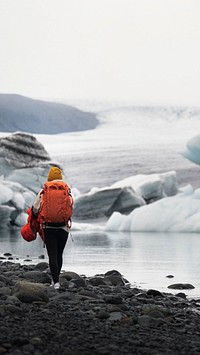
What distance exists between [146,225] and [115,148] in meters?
36.9

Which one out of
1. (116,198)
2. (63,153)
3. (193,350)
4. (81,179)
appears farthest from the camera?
(63,153)

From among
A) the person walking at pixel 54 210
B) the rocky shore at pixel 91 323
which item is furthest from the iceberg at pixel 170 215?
the person walking at pixel 54 210

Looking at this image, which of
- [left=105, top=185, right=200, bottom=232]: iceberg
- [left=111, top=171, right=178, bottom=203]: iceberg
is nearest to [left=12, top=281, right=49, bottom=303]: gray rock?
[left=105, top=185, right=200, bottom=232]: iceberg

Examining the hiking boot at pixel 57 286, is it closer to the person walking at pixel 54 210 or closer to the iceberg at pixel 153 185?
the person walking at pixel 54 210

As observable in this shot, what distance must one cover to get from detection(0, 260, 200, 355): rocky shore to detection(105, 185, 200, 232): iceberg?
55.1 ft

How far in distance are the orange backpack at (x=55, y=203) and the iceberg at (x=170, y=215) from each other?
17.4m

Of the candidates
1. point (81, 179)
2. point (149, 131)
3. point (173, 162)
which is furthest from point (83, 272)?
point (149, 131)

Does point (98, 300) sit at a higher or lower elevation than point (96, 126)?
lower

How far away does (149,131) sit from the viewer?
67812 millimetres

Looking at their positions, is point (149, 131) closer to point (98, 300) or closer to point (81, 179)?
point (81, 179)

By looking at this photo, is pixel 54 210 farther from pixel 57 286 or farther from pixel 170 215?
pixel 170 215

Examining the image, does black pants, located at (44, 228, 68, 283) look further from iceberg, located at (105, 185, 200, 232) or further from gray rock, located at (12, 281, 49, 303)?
iceberg, located at (105, 185, 200, 232)

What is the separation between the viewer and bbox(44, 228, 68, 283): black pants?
623cm

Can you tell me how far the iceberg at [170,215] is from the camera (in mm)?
23469
